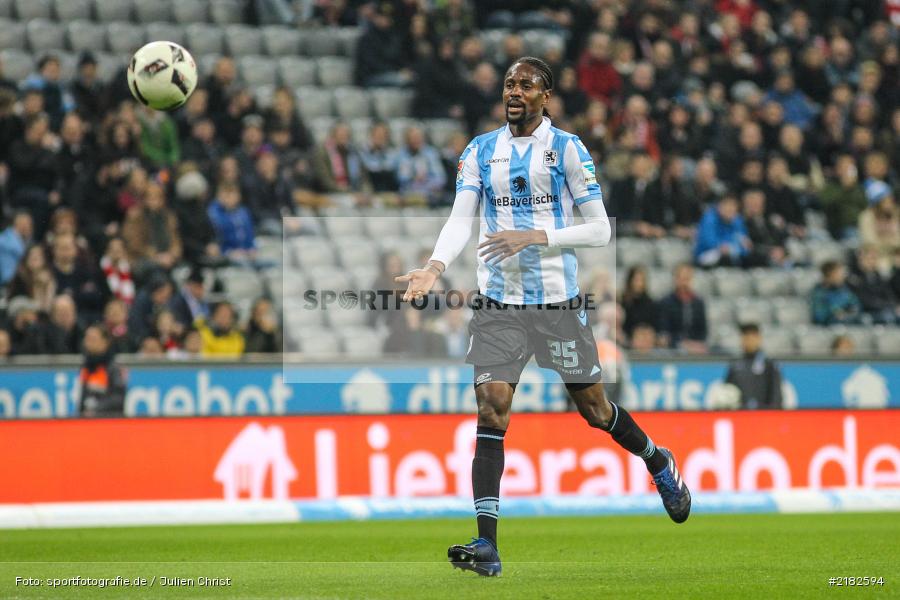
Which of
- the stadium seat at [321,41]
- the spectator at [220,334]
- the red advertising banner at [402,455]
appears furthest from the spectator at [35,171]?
the stadium seat at [321,41]

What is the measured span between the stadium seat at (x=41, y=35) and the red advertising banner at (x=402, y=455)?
755cm

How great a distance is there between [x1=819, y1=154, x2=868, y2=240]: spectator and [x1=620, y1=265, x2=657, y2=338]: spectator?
445 cm

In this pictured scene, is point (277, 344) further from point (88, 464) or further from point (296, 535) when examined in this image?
point (296, 535)

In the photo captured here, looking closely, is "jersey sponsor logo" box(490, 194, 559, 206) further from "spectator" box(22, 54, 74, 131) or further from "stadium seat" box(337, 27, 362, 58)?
"stadium seat" box(337, 27, 362, 58)

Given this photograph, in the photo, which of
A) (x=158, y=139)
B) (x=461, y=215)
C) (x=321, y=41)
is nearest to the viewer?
(x=461, y=215)

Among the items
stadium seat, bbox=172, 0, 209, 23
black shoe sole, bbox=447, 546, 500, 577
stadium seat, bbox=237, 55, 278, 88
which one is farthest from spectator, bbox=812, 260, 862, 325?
black shoe sole, bbox=447, 546, 500, 577

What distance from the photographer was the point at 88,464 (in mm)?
12383

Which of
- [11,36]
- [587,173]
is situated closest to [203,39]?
[11,36]

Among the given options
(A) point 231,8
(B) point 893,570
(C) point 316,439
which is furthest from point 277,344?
(B) point 893,570

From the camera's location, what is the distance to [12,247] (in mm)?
15289

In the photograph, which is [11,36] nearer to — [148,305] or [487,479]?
[148,305]

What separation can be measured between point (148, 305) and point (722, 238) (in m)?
7.60

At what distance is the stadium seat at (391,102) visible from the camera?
19609 mm

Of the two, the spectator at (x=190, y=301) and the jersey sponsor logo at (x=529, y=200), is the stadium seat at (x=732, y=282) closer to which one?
the spectator at (x=190, y=301)
